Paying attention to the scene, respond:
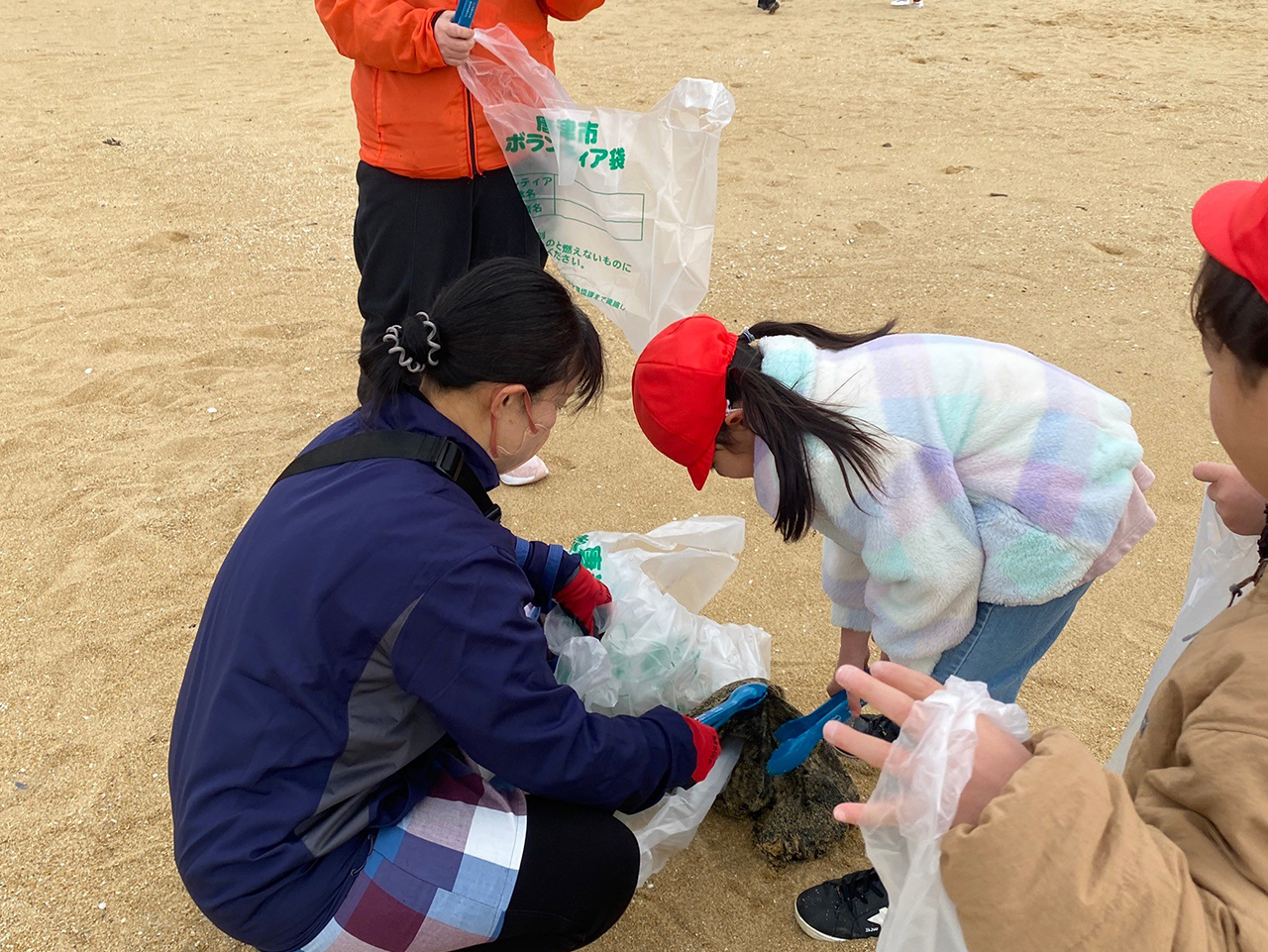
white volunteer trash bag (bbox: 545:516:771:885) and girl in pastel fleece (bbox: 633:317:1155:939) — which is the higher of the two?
girl in pastel fleece (bbox: 633:317:1155:939)

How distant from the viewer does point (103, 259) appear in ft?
13.7

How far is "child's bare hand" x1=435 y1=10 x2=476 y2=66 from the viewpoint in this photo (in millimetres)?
2188

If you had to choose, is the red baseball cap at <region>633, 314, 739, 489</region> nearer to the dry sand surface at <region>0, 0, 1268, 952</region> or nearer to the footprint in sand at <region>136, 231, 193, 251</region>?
the dry sand surface at <region>0, 0, 1268, 952</region>

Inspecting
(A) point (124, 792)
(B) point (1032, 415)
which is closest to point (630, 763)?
(B) point (1032, 415)

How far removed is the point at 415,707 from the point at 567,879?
1.15ft

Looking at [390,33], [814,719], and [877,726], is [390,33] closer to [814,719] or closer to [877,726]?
[814,719]

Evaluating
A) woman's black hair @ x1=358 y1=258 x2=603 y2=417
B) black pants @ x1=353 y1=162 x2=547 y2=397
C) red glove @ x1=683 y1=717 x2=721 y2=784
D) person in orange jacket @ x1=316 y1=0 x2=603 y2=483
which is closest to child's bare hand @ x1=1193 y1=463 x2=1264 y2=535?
red glove @ x1=683 y1=717 x2=721 y2=784

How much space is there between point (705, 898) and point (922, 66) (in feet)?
21.1

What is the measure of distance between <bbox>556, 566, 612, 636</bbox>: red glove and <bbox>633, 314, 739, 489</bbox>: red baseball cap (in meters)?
0.43

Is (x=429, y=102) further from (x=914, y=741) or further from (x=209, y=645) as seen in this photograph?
(x=914, y=741)

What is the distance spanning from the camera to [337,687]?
1.29 metres

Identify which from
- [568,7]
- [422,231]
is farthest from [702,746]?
[568,7]

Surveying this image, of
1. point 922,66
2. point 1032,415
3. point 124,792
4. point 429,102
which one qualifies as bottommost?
point 124,792

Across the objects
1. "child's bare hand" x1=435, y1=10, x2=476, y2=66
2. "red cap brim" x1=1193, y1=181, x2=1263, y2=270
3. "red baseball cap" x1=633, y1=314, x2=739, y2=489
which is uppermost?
"red cap brim" x1=1193, y1=181, x2=1263, y2=270
